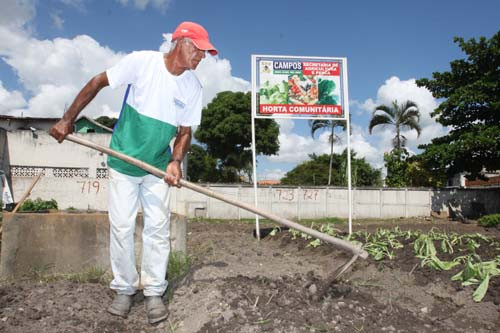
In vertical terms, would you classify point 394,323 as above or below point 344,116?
below

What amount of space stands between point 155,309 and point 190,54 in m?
2.04

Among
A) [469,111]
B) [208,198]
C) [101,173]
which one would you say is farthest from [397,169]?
[101,173]

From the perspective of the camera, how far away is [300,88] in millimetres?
8062

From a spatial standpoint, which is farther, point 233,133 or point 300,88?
point 233,133

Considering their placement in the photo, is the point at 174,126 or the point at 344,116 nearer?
the point at 174,126

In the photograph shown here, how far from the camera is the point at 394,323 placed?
9.41 ft

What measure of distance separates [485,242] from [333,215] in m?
16.2

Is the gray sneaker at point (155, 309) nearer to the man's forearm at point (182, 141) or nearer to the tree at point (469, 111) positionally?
the man's forearm at point (182, 141)

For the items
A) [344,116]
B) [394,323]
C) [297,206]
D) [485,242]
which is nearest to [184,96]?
[394,323]

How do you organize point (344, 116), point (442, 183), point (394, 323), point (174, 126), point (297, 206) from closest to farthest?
point (394, 323) → point (174, 126) → point (344, 116) → point (297, 206) → point (442, 183)

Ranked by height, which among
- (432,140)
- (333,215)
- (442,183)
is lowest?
(333,215)

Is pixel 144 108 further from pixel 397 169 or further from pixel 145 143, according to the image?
pixel 397 169

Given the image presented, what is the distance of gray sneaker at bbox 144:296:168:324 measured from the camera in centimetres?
298

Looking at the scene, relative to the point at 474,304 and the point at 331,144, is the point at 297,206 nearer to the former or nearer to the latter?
the point at 331,144
